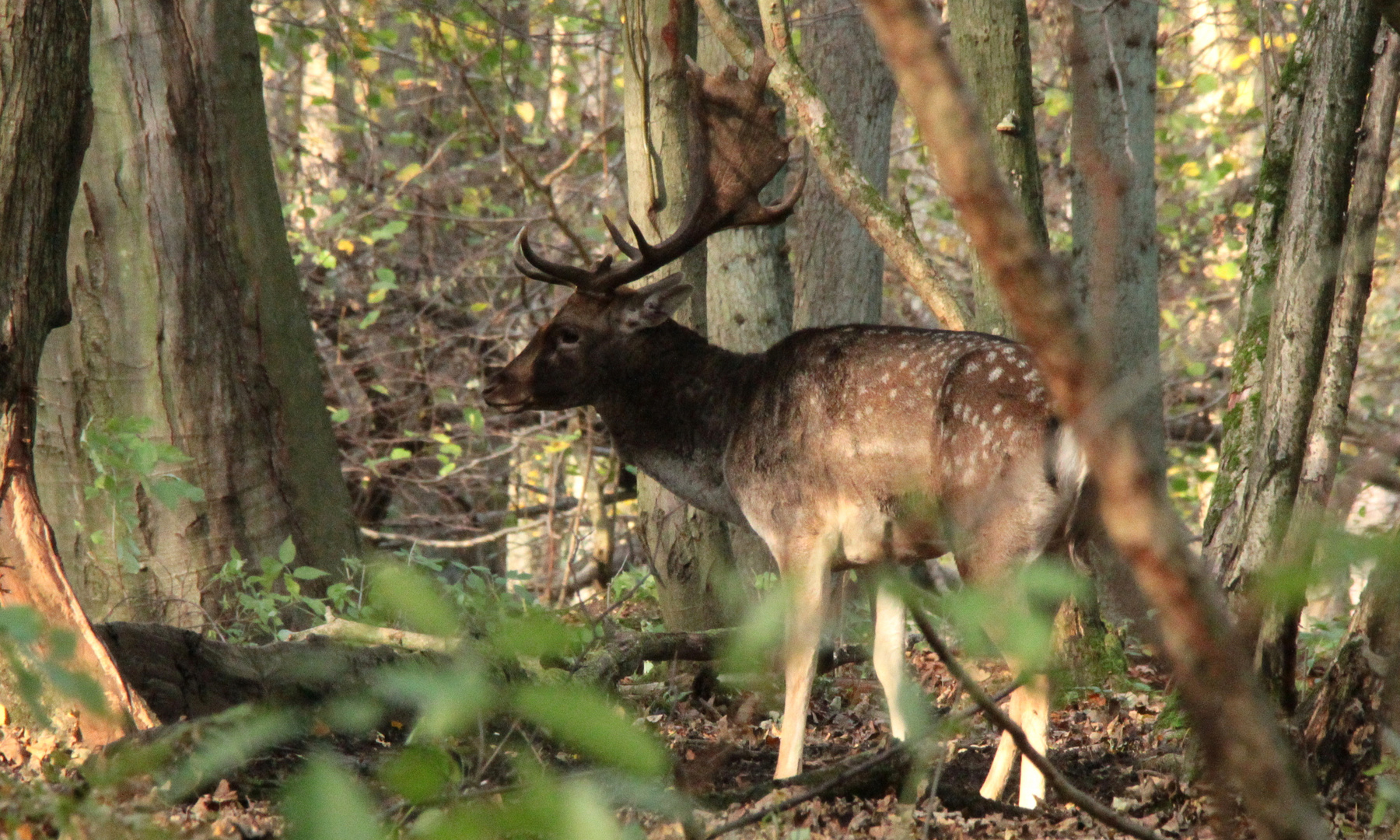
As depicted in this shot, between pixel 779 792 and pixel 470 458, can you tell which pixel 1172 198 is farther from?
pixel 779 792

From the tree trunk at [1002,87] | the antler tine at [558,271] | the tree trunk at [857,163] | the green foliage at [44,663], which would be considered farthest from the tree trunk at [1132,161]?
the green foliage at [44,663]

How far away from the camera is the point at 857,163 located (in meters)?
8.88

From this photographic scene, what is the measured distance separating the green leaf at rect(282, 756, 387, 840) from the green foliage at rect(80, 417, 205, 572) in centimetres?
460

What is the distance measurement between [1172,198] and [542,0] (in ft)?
26.1

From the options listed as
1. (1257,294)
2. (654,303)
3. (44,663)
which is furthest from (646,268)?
(44,663)

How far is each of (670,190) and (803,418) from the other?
1.73 metres

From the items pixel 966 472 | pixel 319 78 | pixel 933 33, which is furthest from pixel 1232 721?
pixel 319 78

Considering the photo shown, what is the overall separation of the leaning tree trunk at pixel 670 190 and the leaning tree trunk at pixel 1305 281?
2.93 metres

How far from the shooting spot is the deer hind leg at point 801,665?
5.19 metres

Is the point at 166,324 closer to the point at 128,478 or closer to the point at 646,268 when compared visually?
the point at 128,478

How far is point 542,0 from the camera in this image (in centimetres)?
1279

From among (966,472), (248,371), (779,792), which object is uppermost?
A: (248,371)

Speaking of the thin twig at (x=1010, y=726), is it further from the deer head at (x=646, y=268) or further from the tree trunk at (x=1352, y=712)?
the deer head at (x=646, y=268)

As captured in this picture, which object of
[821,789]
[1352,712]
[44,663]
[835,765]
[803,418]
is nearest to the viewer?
[44,663]
